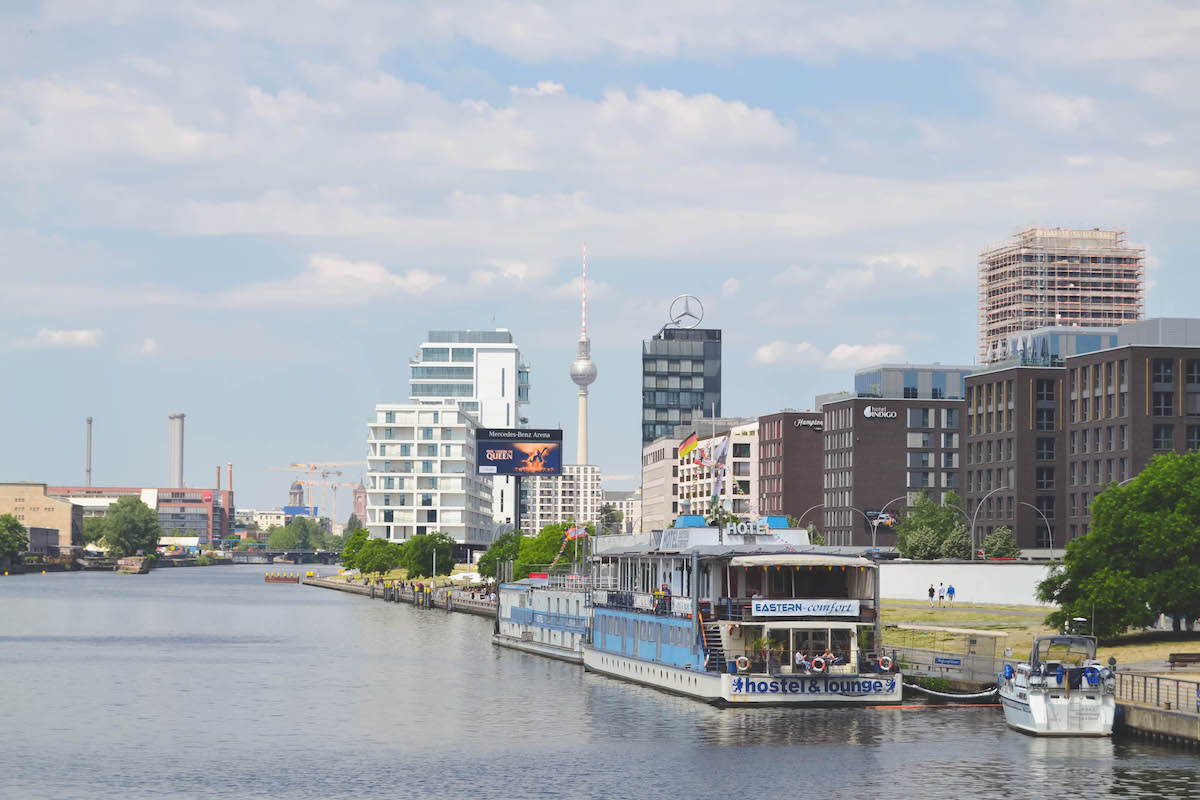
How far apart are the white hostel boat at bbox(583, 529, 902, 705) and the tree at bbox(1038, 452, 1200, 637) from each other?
46.8 ft

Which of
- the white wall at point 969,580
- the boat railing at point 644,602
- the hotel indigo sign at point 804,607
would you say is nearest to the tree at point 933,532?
the white wall at point 969,580

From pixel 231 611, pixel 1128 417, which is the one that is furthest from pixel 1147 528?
pixel 231 611

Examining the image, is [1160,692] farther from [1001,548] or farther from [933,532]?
[1001,548]

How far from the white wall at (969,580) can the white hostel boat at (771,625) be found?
50.0 m

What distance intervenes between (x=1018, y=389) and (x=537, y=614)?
89446 millimetres

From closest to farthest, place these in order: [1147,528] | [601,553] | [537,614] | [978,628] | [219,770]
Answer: [219,770]
[1147,528]
[601,553]
[978,628]
[537,614]

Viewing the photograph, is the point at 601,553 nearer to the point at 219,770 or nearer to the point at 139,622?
the point at 219,770

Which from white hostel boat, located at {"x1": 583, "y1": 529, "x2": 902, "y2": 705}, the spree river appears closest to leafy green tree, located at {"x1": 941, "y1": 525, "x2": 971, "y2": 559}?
the spree river

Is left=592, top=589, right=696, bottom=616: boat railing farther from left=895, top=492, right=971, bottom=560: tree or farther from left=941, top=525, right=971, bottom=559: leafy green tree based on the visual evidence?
left=941, top=525, right=971, bottom=559: leafy green tree

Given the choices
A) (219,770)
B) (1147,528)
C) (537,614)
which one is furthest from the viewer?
(537,614)

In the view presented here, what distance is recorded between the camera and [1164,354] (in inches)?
6826

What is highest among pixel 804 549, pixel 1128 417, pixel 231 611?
pixel 1128 417

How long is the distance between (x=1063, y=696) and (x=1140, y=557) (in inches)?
820

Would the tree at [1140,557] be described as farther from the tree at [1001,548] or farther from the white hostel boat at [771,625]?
the tree at [1001,548]
